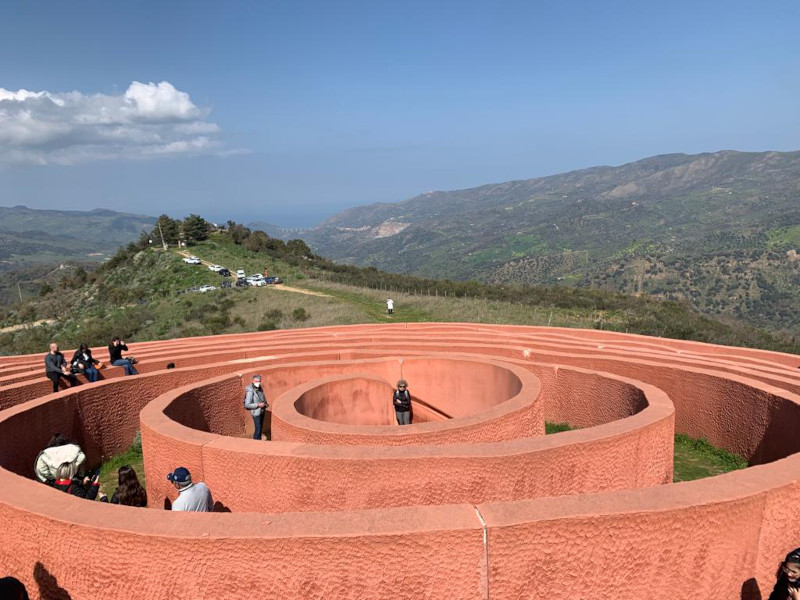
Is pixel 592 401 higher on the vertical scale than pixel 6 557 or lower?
lower

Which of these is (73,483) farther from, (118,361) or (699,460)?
(699,460)

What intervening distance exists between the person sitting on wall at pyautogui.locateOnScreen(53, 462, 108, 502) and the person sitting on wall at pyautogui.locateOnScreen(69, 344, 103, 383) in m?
5.89

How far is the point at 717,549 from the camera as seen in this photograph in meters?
4.28

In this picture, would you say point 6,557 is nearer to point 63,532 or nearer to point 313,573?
point 63,532

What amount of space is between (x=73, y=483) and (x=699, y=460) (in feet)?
32.6

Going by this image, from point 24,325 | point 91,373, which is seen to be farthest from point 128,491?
point 24,325

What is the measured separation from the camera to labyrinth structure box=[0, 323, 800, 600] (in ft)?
12.6

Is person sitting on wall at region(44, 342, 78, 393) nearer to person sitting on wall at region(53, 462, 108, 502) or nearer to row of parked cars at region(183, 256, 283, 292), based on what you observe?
person sitting on wall at region(53, 462, 108, 502)

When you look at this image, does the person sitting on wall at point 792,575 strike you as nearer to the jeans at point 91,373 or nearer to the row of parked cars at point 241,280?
the jeans at point 91,373

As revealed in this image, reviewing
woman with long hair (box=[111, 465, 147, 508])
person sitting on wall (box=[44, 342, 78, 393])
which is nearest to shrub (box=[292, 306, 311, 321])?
person sitting on wall (box=[44, 342, 78, 393])

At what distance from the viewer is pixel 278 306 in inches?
1277

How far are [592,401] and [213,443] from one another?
741cm

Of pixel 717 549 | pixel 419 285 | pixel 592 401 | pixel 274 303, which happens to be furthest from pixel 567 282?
pixel 717 549

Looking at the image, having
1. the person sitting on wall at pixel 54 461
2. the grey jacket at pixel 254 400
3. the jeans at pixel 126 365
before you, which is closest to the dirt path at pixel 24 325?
the jeans at pixel 126 365
